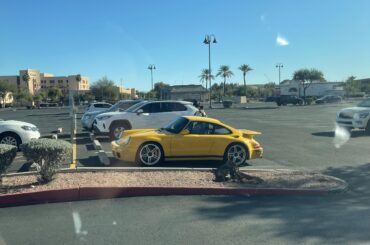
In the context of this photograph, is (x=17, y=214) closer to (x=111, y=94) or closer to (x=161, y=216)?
(x=161, y=216)

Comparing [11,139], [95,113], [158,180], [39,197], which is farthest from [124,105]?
[39,197]

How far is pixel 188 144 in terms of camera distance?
10539 millimetres

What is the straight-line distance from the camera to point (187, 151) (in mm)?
10562

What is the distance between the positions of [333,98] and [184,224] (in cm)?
7405

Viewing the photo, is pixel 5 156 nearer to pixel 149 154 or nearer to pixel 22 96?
pixel 149 154

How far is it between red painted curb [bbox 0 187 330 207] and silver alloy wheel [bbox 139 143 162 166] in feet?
8.96

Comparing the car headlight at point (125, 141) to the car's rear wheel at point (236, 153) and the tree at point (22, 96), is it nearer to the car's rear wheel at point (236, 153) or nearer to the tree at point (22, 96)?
the car's rear wheel at point (236, 153)

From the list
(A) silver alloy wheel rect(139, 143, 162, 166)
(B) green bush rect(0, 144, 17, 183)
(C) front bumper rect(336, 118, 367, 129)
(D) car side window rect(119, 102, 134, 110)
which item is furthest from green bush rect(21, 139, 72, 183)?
(C) front bumper rect(336, 118, 367, 129)

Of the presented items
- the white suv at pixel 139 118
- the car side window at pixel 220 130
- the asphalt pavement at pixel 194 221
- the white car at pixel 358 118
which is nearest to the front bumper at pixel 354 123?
the white car at pixel 358 118

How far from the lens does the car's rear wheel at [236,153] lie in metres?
10.8

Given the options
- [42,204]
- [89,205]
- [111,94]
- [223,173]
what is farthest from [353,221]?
[111,94]

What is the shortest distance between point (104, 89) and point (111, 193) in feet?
381

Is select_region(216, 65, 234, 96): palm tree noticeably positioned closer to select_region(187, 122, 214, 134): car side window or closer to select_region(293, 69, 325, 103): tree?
select_region(293, 69, 325, 103): tree

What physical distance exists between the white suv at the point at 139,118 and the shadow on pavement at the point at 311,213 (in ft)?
31.3
